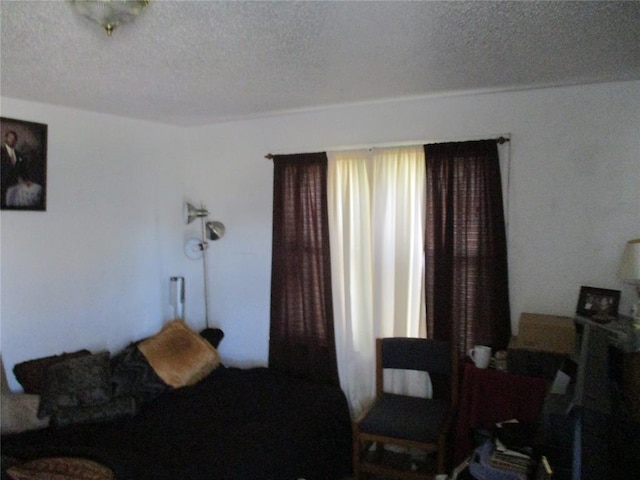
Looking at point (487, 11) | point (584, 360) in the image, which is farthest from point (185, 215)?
point (584, 360)

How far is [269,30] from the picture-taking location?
1.99 metres

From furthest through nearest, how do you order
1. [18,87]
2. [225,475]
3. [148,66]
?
[18,87]
[148,66]
[225,475]

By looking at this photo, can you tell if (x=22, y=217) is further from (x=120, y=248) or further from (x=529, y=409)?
(x=529, y=409)

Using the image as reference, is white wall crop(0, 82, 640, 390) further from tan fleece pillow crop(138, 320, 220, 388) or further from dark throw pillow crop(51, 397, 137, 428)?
dark throw pillow crop(51, 397, 137, 428)

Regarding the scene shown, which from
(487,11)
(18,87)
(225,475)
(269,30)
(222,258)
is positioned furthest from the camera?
(222,258)

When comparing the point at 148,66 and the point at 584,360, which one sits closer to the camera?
the point at 584,360

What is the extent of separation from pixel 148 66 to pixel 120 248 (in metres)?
1.73

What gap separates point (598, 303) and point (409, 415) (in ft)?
4.19

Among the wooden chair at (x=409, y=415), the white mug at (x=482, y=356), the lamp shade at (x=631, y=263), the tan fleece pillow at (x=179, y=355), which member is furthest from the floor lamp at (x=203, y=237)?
the lamp shade at (x=631, y=263)

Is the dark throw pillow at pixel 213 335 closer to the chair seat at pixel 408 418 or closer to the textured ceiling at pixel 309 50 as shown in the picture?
the chair seat at pixel 408 418

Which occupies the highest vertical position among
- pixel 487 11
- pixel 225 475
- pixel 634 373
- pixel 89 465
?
pixel 487 11

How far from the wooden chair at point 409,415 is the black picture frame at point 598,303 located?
31.9 inches

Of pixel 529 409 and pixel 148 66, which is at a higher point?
pixel 148 66

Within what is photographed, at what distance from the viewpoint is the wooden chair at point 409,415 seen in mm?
2623
